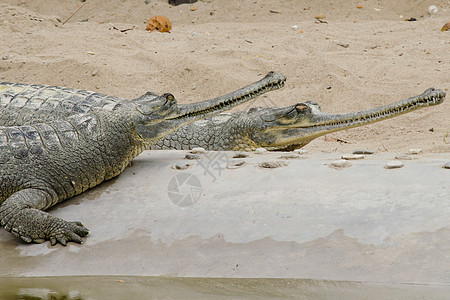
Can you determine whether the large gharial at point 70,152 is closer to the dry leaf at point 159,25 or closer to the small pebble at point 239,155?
the small pebble at point 239,155

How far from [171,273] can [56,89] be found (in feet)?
10.8

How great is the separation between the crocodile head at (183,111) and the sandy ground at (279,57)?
155 centimetres

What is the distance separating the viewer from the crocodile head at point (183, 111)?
14.0ft

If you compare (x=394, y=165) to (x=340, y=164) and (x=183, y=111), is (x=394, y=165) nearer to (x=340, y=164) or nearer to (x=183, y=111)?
(x=340, y=164)

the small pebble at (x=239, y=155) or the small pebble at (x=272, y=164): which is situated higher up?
the small pebble at (x=272, y=164)

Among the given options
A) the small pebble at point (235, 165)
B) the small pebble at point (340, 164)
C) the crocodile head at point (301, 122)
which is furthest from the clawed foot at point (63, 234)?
the crocodile head at point (301, 122)

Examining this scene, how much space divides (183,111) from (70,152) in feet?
2.81

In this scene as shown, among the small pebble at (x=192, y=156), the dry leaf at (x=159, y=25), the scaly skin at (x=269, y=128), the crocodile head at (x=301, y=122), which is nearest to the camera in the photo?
the small pebble at (x=192, y=156)

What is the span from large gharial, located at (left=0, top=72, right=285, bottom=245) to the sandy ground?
1.96 metres

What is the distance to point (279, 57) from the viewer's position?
314 inches

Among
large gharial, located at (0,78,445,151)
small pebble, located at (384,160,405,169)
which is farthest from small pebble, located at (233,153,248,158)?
small pebble, located at (384,160,405,169)

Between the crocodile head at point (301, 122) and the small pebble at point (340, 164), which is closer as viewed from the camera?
the small pebble at point (340, 164)

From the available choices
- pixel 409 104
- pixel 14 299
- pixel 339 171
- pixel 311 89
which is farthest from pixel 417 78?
pixel 14 299

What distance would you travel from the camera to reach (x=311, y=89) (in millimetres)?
7109
